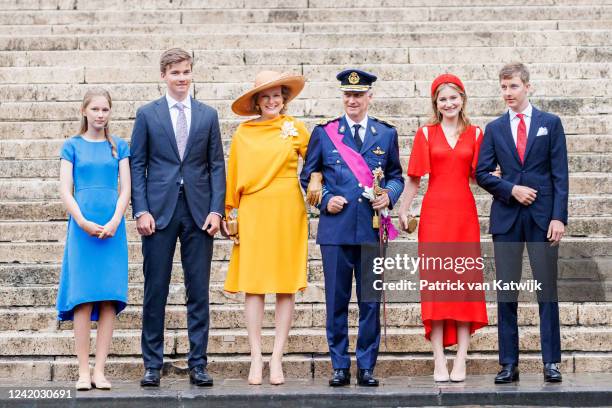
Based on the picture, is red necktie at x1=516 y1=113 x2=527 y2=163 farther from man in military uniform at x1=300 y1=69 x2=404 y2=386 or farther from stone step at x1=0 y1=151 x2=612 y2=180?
stone step at x1=0 y1=151 x2=612 y2=180

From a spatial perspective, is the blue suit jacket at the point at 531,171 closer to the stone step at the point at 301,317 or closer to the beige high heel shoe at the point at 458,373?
the beige high heel shoe at the point at 458,373

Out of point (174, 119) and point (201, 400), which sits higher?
point (174, 119)

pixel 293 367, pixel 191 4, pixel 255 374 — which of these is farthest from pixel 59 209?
pixel 191 4

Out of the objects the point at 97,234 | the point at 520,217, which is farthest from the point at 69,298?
the point at 520,217

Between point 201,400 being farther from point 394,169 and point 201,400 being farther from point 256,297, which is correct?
point 394,169

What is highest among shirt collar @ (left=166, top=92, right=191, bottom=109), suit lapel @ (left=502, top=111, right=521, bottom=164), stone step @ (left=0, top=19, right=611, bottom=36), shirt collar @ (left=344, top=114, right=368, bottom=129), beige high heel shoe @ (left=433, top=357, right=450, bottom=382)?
stone step @ (left=0, top=19, right=611, bottom=36)

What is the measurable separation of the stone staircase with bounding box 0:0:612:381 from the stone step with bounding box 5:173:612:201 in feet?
0.04

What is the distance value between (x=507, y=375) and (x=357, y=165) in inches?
66.1

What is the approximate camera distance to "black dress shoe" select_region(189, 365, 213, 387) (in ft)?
25.8

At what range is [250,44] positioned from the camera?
43.6ft

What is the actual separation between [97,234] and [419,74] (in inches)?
209

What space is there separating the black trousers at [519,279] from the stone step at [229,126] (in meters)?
3.12

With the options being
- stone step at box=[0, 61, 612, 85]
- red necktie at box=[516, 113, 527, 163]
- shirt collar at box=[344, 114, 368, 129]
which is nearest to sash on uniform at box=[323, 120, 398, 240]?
shirt collar at box=[344, 114, 368, 129]

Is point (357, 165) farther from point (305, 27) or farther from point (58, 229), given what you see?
point (305, 27)
